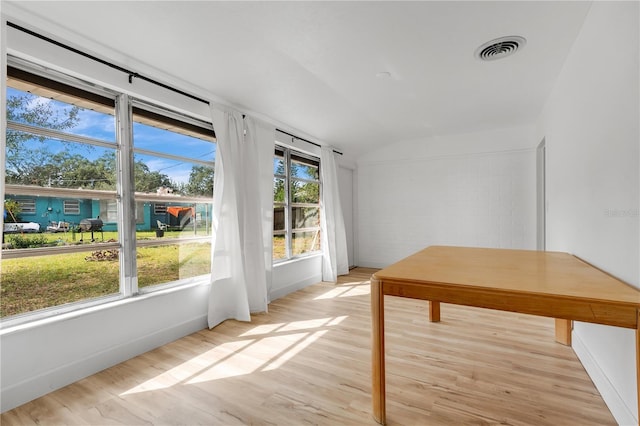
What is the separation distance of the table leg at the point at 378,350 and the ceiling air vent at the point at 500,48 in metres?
2.08

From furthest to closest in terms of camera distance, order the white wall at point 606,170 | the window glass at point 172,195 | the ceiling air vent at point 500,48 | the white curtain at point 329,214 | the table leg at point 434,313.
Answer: the white curtain at point 329,214 < the table leg at point 434,313 < the window glass at point 172,195 < the ceiling air vent at point 500,48 < the white wall at point 606,170

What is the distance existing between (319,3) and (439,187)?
4.07 metres

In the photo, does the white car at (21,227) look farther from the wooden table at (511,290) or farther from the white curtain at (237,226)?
the wooden table at (511,290)

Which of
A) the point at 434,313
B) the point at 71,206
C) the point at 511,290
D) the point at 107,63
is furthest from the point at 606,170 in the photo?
the point at 71,206

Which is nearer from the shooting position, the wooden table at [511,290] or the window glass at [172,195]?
the wooden table at [511,290]

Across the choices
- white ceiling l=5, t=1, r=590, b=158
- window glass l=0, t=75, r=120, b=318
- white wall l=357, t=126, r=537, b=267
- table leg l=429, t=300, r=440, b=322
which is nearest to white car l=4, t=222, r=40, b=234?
window glass l=0, t=75, r=120, b=318

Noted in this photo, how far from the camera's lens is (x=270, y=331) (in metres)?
2.83

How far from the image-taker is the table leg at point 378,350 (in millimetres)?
1503

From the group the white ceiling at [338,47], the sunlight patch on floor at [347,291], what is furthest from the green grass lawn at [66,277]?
the sunlight patch on floor at [347,291]

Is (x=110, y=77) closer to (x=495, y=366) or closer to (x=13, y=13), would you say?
(x=13, y=13)

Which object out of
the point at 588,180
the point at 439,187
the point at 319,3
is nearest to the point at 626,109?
the point at 588,180

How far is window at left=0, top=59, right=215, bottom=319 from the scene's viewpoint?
192 cm

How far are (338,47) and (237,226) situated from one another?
1.87 m

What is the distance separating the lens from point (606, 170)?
5.27 ft
